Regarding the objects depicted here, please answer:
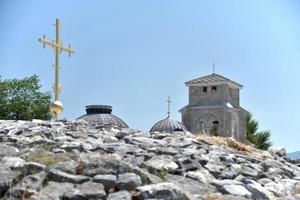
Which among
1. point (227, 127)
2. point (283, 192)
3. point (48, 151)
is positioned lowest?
point (283, 192)

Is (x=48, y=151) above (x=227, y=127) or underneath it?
underneath

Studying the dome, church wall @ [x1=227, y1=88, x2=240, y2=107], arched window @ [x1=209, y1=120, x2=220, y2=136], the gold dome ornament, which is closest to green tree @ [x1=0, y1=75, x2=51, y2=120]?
the dome

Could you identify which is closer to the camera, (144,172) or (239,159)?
(144,172)

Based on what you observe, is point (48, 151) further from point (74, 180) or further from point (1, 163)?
point (74, 180)

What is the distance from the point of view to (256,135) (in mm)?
55031

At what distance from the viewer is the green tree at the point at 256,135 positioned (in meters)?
52.3

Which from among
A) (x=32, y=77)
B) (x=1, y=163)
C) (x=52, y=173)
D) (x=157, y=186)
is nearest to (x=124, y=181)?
(x=157, y=186)

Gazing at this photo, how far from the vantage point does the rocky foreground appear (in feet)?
24.0

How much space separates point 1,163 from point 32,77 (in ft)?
79.4

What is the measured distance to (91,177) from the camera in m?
7.73

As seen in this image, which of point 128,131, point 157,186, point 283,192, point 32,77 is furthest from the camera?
point 32,77

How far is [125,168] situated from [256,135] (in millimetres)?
48241

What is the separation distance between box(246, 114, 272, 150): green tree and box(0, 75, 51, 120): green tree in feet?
A: 84.1

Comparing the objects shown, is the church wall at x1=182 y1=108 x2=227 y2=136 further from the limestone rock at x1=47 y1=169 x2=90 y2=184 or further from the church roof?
the limestone rock at x1=47 y1=169 x2=90 y2=184
